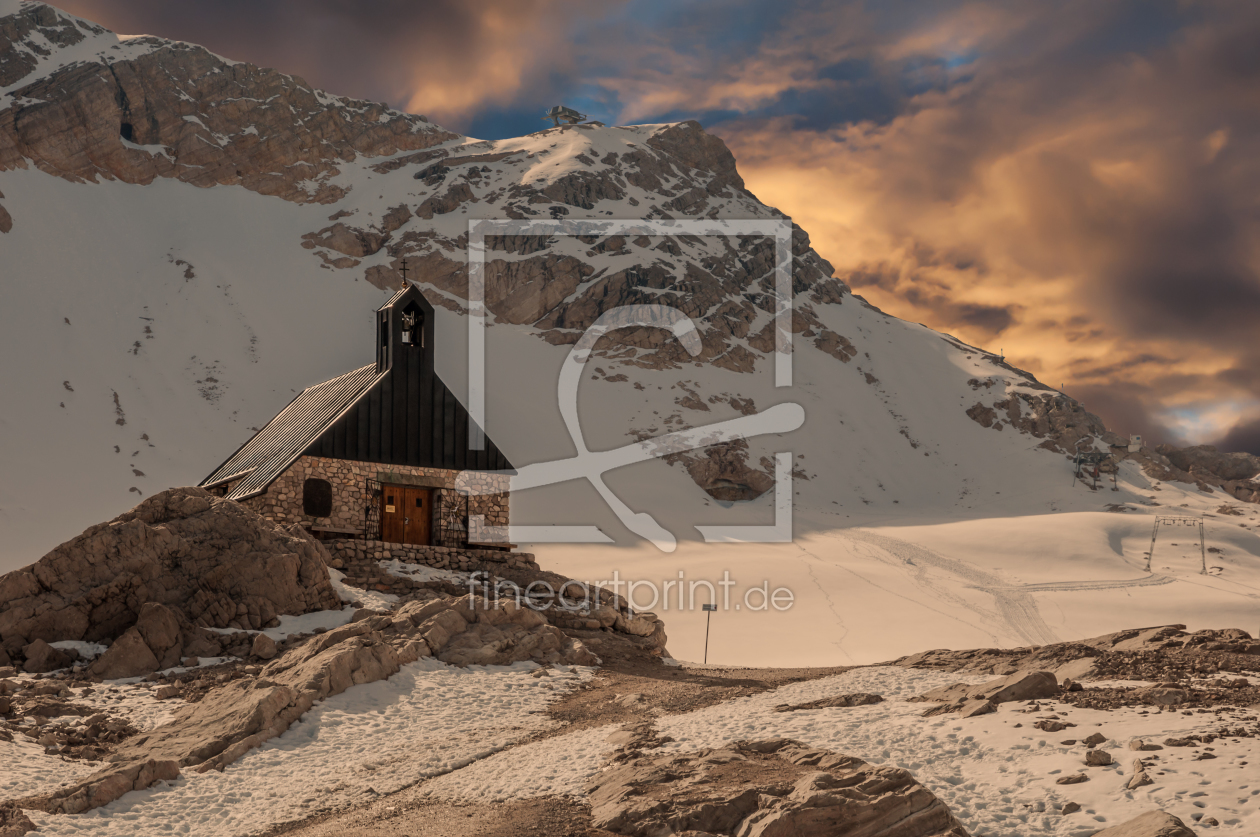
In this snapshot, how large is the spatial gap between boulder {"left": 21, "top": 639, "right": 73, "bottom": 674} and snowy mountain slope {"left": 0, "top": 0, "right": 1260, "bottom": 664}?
21.9 meters

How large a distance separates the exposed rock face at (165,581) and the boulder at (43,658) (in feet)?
1.76

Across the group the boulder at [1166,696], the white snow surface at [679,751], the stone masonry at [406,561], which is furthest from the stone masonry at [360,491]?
the boulder at [1166,696]

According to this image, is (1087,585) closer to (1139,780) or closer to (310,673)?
(1139,780)

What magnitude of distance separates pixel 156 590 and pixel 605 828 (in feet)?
44.7

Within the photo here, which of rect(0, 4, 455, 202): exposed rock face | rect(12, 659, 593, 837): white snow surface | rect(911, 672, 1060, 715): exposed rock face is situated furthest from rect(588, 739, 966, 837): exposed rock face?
rect(0, 4, 455, 202): exposed rock face

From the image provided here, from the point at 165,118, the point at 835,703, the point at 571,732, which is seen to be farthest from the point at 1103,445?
the point at 165,118

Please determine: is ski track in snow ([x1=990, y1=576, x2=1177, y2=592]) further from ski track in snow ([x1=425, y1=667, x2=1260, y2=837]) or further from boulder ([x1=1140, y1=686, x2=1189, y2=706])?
boulder ([x1=1140, y1=686, x2=1189, y2=706])

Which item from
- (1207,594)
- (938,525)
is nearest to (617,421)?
(938,525)

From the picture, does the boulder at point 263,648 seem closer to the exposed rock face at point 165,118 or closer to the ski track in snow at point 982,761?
the ski track in snow at point 982,761

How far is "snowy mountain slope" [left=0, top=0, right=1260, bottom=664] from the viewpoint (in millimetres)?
47375

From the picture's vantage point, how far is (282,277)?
83.1m

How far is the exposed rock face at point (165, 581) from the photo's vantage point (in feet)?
56.9

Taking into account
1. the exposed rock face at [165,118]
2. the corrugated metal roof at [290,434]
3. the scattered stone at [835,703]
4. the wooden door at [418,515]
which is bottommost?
the scattered stone at [835,703]

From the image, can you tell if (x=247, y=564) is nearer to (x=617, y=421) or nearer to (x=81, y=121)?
(x=617, y=421)
